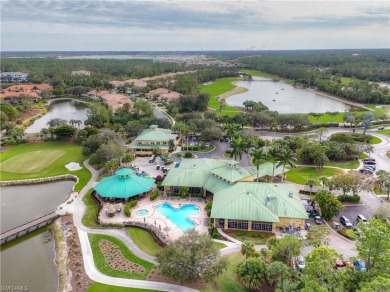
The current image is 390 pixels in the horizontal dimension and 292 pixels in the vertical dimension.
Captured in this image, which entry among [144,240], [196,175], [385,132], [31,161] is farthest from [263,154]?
[385,132]

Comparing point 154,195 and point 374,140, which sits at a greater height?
point 154,195

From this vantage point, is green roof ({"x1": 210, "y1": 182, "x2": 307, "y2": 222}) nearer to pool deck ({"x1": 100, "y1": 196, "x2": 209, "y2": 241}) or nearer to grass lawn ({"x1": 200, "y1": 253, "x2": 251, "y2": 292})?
pool deck ({"x1": 100, "y1": 196, "x2": 209, "y2": 241})

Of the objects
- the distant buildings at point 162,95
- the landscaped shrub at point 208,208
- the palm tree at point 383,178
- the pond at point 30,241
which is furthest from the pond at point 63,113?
the palm tree at point 383,178

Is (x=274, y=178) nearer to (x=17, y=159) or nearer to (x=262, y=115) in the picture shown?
(x=262, y=115)

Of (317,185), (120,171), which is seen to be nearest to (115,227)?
(120,171)

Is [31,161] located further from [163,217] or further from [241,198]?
[241,198]
